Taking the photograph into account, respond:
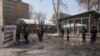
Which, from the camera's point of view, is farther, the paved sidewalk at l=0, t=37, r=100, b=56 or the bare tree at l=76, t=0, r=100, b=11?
the bare tree at l=76, t=0, r=100, b=11

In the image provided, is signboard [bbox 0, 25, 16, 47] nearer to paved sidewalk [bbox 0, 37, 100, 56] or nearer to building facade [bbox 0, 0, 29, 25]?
paved sidewalk [bbox 0, 37, 100, 56]

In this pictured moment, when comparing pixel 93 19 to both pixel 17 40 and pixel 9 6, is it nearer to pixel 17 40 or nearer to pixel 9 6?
pixel 17 40

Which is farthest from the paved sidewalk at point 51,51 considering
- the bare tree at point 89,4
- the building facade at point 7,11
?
the building facade at point 7,11

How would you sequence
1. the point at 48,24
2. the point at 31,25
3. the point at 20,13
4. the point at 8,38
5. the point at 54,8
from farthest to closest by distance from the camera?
the point at 20,13 → the point at 48,24 → the point at 31,25 → the point at 54,8 → the point at 8,38

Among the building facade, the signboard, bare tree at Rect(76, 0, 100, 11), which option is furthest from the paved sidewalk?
the building facade

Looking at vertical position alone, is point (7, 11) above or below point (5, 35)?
above

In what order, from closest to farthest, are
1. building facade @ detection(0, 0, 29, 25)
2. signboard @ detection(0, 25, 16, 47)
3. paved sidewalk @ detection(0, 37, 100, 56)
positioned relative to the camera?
paved sidewalk @ detection(0, 37, 100, 56) → signboard @ detection(0, 25, 16, 47) → building facade @ detection(0, 0, 29, 25)

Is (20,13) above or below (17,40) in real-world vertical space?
above

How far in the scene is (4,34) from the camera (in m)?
24.5

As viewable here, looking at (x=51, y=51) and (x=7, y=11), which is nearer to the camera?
(x=51, y=51)

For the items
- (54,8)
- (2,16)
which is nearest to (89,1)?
(54,8)

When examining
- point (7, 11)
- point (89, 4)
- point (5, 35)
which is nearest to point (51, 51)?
point (5, 35)

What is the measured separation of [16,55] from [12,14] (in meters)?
123

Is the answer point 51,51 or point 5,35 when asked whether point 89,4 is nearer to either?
point 5,35
